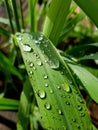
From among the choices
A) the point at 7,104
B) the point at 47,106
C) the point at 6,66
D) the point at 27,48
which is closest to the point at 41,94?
the point at 47,106

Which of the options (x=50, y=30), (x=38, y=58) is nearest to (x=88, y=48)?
(x=50, y=30)

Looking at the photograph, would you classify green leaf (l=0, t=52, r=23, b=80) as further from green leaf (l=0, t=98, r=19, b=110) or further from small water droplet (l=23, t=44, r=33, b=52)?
small water droplet (l=23, t=44, r=33, b=52)

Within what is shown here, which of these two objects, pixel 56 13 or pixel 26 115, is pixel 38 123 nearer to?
pixel 26 115

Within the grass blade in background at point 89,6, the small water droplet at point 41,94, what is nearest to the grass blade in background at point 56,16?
the grass blade in background at point 89,6

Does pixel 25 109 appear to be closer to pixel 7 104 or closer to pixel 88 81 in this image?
pixel 7 104

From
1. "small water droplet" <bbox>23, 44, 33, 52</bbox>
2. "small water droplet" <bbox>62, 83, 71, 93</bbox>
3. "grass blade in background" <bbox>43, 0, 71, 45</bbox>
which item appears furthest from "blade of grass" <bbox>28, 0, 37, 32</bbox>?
"small water droplet" <bbox>62, 83, 71, 93</bbox>

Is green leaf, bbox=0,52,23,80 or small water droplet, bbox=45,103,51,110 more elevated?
green leaf, bbox=0,52,23,80
